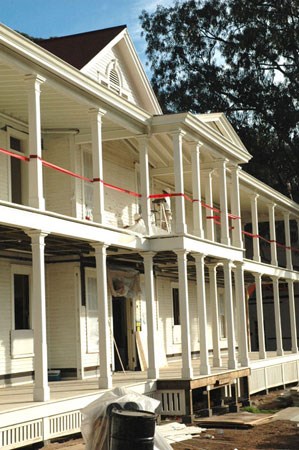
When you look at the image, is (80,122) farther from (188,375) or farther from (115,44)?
(188,375)

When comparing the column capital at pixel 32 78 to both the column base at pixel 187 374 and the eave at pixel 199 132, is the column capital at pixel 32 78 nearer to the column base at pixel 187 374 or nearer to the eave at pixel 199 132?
the eave at pixel 199 132

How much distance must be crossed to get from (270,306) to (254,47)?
15180mm

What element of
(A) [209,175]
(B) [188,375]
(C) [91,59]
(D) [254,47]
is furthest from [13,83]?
(D) [254,47]

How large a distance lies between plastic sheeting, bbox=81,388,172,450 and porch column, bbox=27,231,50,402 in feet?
15.2

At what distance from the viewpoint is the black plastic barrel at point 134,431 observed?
9008mm

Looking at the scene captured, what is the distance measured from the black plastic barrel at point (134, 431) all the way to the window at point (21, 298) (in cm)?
1057

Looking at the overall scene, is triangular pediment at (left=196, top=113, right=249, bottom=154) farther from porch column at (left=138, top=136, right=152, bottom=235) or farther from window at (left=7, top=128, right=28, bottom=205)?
window at (left=7, top=128, right=28, bottom=205)

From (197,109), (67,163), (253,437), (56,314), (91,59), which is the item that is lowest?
(253,437)

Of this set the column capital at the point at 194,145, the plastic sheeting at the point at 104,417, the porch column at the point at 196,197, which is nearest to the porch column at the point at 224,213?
the porch column at the point at 196,197

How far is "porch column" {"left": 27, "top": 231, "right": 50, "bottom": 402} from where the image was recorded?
48.4 ft

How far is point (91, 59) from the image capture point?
22.5 metres

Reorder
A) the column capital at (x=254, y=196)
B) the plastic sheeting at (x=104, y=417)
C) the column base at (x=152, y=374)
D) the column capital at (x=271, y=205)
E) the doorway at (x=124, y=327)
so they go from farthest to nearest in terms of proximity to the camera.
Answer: the column capital at (x=271, y=205), the column capital at (x=254, y=196), the doorway at (x=124, y=327), the column base at (x=152, y=374), the plastic sheeting at (x=104, y=417)

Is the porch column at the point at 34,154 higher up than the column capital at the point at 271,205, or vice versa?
the column capital at the point at 271,205

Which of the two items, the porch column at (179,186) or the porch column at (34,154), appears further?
the porch column at (179,186)
